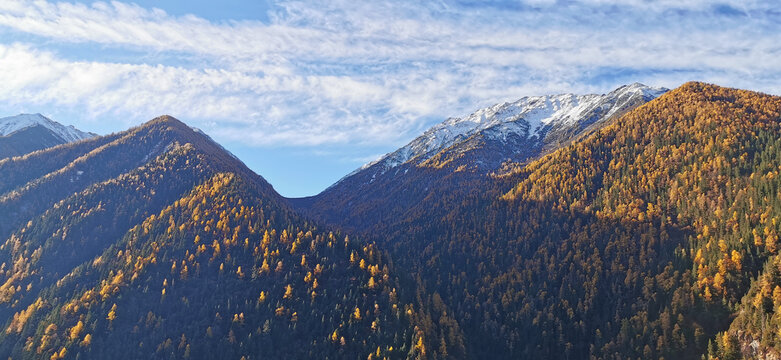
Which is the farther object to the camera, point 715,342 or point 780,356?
point 715,342

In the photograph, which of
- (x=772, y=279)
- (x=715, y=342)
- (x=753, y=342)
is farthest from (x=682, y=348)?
(x=772, y=279)

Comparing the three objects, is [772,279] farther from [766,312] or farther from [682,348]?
[682,348]

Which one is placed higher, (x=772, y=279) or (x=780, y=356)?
(x=772, y=279)

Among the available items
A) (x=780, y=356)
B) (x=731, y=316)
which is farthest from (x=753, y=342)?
(x=731, y=316)

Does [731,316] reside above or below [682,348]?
above

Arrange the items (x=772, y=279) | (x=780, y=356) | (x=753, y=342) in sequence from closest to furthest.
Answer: (x=780, y=356) < (x=753, y=342) < (x=772, y=279)

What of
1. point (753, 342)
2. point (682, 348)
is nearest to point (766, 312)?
point (753, 342)

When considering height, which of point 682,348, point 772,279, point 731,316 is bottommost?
point 682,348

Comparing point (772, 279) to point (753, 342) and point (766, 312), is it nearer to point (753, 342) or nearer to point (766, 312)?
point (766, 312)

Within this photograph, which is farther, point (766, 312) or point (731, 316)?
point (731, 316)

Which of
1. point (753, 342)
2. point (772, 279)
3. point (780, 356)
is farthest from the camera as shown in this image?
point (772, 279)
